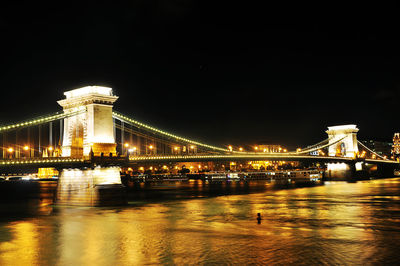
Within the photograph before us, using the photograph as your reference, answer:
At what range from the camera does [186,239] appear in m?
20.5

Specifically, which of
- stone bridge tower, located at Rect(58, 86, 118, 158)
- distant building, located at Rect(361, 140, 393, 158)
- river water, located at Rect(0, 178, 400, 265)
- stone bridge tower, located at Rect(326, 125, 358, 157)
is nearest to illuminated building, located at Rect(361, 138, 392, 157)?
distant building, located at Rect(361, 140, 393, 158)

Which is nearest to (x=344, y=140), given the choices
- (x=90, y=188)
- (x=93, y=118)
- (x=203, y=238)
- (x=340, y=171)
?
(x=340, y=171)

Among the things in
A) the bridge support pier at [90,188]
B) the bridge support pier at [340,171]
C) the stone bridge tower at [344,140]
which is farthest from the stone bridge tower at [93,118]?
the stone bridge tower at [344,140]

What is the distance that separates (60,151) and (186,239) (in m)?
24.6

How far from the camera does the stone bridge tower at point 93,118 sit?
3675 cm

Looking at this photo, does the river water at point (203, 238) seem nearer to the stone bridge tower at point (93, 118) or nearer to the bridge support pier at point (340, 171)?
the stone bridge tower at point (93, 118)

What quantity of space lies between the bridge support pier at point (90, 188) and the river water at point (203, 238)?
5.21 ft

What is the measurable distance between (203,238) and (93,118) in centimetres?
1917

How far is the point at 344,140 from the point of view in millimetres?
101125

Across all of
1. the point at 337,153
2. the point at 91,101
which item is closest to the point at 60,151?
the point at 91,101

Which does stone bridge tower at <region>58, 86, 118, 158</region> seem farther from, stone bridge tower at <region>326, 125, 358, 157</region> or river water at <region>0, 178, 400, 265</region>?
stone bridge tower at <region>326, 125, 358, 157</region>

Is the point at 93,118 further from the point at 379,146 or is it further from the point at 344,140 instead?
the point at 379,146

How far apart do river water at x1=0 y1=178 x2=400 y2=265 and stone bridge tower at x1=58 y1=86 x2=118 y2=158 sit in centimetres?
577

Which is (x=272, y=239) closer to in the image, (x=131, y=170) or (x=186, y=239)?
(x=186, y=239)
